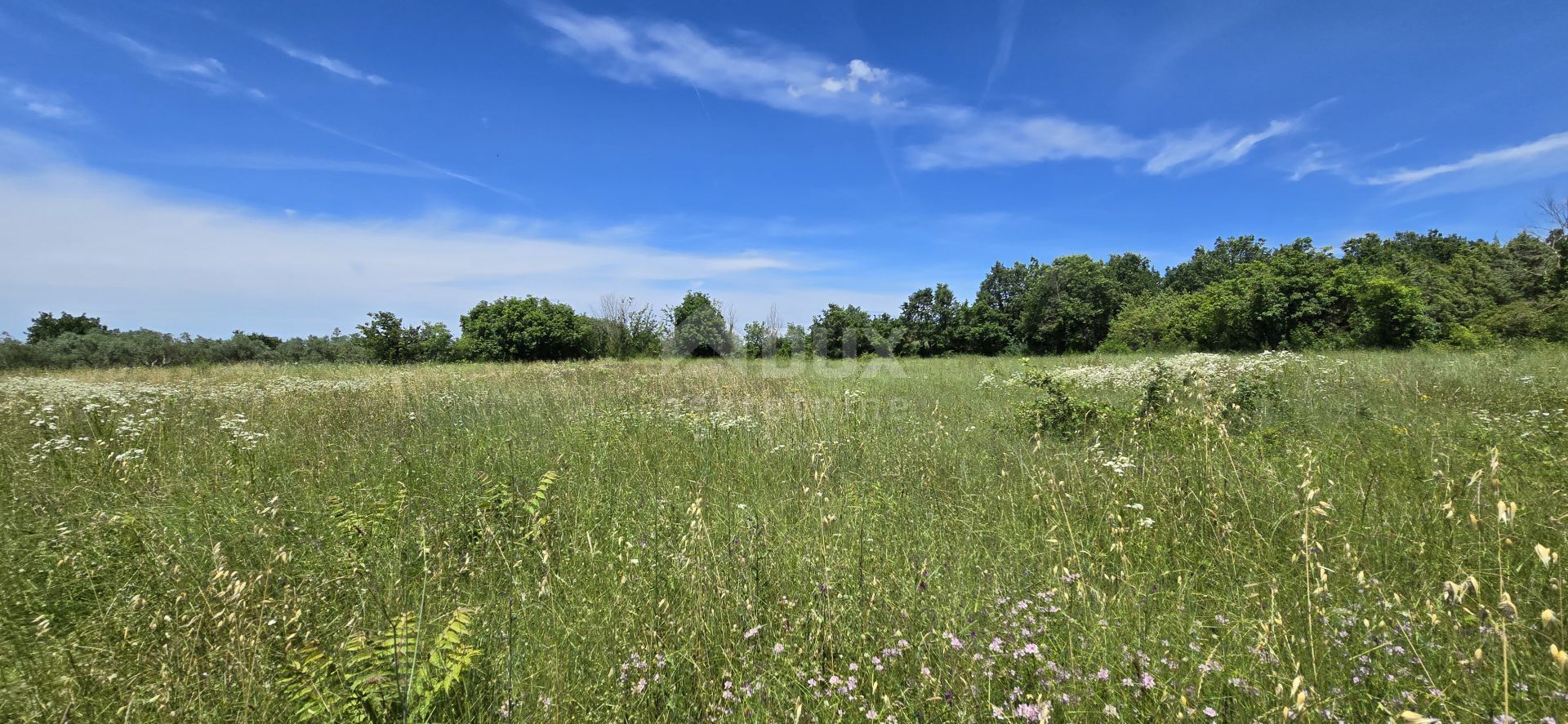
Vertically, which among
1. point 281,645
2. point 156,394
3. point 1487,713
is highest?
point 156,394

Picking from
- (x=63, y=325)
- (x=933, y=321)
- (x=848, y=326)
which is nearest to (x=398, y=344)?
(x=63, y=325)

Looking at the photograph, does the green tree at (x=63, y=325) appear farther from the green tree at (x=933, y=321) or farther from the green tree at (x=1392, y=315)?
the green tree at (x=1392, y=315)

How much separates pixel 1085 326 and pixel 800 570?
4829cm

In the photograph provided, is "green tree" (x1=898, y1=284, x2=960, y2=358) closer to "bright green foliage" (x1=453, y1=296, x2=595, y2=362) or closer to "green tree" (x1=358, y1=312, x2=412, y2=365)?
"bright green foliage" (x1=453, y1=296, x2=595, y2=362)

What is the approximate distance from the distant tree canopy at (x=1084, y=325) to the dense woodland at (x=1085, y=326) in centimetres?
9

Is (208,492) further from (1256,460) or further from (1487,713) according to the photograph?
(1256,460)

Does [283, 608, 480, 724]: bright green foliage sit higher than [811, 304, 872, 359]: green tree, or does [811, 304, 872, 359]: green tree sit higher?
[811, 304, 872, 359]: green tree

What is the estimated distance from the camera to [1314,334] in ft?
78.9

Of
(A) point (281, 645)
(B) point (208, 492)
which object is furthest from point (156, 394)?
(A) point (281, 645)

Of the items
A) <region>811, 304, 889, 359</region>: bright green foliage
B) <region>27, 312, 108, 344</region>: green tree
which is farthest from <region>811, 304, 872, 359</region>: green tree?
<region>27, 312, 108, 344</region>: green tree

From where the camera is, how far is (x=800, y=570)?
228 cm

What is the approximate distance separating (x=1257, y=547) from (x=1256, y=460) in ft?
5.19

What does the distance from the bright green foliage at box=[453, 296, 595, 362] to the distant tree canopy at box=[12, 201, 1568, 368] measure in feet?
0.28

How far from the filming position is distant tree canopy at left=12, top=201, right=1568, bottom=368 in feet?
68.6
